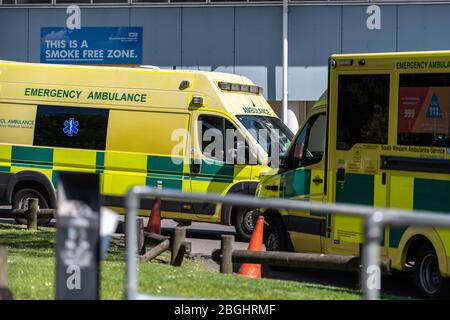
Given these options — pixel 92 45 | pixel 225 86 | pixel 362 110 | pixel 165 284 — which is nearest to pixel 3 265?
pixel 165 284

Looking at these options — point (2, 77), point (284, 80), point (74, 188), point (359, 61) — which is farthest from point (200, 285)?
point (284, 80)

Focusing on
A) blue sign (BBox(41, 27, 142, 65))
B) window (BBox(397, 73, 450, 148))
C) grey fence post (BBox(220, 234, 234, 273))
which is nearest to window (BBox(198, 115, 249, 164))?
grey fence post (BBox(220, 234, 234, 273))

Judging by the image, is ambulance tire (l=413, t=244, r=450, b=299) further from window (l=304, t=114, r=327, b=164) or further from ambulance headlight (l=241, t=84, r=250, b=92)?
ambulance headlight (l=241, t=84, r=250, b=92)

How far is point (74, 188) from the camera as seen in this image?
593 centimetres

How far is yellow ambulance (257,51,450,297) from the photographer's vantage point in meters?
9.79

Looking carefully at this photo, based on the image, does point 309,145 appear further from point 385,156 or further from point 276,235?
point 385,156

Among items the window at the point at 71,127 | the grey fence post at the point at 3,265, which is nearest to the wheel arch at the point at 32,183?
the window at the point at 71,127

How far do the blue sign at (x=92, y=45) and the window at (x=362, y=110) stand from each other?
14925mm

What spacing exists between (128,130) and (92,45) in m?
10.9

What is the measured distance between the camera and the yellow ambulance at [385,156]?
9.79 metres

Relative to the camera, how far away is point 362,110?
34.8 feet

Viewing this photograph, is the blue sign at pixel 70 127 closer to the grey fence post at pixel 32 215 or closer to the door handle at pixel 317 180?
the grey fence post at pixel 32 215

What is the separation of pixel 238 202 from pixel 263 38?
64.3ft

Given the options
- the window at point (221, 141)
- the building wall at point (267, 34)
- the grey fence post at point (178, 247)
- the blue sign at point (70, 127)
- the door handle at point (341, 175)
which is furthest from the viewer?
the building wall at point (267, 34)
